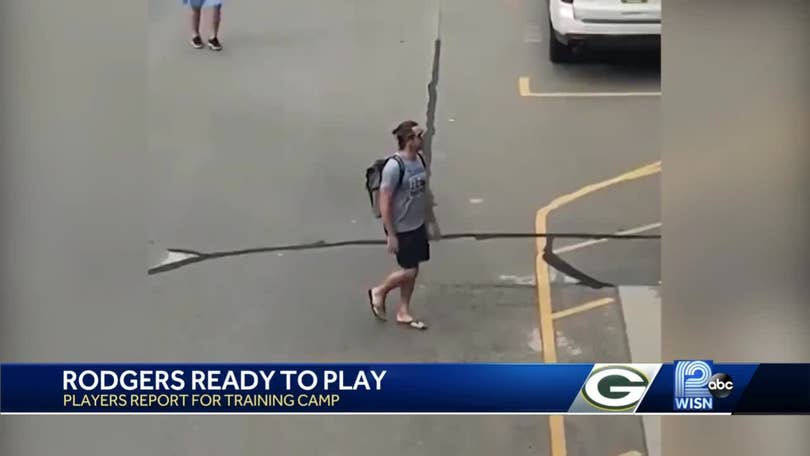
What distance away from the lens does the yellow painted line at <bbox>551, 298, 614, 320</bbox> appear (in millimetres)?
4898

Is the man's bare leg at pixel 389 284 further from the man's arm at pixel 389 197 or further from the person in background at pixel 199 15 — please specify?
the person in background at pixel 199 15

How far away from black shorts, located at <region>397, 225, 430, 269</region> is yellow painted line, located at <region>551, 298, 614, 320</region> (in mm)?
521

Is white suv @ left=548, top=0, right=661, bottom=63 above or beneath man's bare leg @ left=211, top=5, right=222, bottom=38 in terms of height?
beneath

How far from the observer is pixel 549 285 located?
4918 mm

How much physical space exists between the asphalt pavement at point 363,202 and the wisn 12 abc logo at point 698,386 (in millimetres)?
201

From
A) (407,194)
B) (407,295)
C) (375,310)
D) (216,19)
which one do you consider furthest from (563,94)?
(216,19)

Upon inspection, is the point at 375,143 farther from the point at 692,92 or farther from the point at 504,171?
the point at 692,92

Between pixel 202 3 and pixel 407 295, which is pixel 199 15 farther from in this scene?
pixel 407 295

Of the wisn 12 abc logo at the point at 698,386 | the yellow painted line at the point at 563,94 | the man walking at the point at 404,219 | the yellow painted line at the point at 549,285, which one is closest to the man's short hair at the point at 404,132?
the man walking at the point at 404,219

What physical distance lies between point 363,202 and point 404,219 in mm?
166

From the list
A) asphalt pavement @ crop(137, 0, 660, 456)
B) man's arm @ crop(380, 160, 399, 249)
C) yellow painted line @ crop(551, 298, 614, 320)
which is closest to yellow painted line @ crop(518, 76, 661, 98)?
asphalt pavement @ crop(137, 0, 660, 456)

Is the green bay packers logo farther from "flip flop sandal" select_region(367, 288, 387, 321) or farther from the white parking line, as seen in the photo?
"flip flop sandal" select_region(367, 288, 387, 321)

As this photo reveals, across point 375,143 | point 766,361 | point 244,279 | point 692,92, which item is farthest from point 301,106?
point 766,361

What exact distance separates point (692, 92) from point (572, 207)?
607mm
